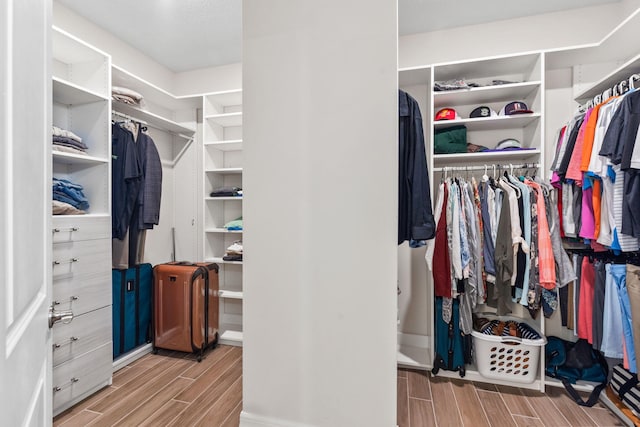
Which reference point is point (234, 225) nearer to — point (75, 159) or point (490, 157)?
point (75, 159)

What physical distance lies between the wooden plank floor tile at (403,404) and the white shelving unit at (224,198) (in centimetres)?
145

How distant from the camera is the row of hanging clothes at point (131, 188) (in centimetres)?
243

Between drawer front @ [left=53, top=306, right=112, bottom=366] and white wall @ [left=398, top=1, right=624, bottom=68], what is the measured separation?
308 cm

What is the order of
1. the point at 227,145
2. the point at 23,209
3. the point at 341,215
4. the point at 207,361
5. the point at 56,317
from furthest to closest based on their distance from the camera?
1. the point at 227,145
2. the point at 207,361
3. the point at 341,215
4. the point at 56,317
5. the point at 23,209

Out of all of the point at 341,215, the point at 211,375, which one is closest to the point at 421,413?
the point at 341,215

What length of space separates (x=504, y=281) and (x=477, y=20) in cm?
208

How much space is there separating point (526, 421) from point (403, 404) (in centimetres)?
70

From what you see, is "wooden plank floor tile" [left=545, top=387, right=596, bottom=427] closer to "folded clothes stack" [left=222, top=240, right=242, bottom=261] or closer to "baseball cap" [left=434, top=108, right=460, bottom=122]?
"baseball cap" [left=434, top=108, right=460, bottom=122]

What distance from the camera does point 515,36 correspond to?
2.52m

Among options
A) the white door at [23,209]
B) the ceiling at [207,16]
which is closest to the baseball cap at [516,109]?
the ceiling at [207,16]

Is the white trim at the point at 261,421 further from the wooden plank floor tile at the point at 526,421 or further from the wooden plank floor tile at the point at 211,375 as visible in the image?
the wooden plank floor tile at the point at 526,421

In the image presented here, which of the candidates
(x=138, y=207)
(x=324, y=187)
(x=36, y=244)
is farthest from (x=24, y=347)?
(x=138, y=207)

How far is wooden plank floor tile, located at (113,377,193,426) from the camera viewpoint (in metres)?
1.82

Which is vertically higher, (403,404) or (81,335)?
(81,335)
